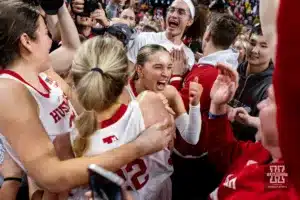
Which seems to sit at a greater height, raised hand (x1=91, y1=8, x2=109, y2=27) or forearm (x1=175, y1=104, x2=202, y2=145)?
raised hand (x1=91, y1=8, x2=109, y2=27)

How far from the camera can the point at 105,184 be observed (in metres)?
0.79

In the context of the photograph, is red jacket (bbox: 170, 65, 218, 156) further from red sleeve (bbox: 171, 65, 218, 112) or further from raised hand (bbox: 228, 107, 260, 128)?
raised hand (bbox: 228, 107, 260, 128)

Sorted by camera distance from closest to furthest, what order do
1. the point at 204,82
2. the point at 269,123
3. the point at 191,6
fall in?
1. the point at 269,123
2. the point at 204,82
3. the point at 191,6

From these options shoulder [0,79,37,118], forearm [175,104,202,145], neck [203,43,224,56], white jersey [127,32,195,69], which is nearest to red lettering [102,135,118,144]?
shoulder [0,79,37,118]

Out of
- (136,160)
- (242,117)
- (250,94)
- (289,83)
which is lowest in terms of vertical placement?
(250,94)

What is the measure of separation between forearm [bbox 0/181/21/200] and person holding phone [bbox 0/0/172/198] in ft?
0.40

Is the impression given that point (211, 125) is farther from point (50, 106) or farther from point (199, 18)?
point (199, 18)

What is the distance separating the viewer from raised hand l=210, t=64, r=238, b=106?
1.60 metres

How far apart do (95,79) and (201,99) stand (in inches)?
40.4

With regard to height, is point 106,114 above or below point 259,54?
above

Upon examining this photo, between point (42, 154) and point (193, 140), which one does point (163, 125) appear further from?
point (193, 140)

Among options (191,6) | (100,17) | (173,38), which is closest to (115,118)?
(100,17)

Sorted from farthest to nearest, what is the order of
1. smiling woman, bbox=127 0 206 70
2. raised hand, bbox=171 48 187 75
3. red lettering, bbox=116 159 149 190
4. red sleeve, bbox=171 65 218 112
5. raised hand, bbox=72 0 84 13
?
smiling woman, bbox=127 0 206 70 → raised hand, bbox=72 0 84 13 → raised hand, bbox=171 48 187 75 → red sleeve, bbox=171 65 218 112 → red lettering, bbox=116 159 149 190

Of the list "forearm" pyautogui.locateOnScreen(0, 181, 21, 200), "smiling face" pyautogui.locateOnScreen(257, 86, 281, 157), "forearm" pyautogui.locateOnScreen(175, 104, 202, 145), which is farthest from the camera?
"forearm" pyautogui.locateOnScreen(175, 104, 202, 145)
